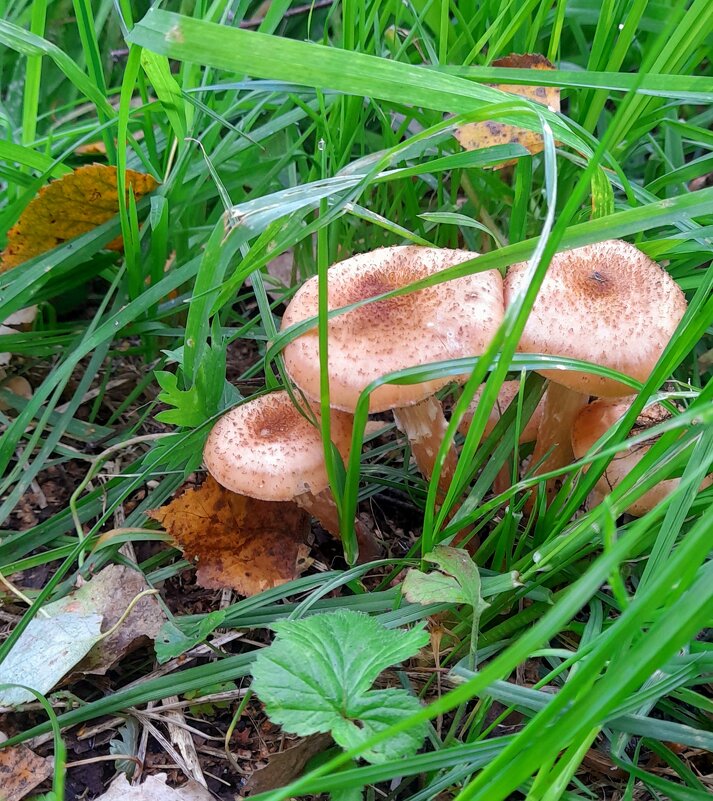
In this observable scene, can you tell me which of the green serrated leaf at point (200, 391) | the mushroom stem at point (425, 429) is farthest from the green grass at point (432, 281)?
the mushroom stem at point (425, 429)

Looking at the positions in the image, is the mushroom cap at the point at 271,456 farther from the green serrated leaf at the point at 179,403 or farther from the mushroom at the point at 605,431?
the mushroom at the point at 605,431

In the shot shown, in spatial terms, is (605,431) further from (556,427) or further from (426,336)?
(426,336)

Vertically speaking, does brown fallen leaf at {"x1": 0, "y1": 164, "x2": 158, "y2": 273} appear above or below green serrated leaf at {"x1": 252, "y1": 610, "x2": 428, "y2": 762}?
above

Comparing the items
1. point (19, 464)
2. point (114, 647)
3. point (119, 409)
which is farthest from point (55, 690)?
point (119, 409)

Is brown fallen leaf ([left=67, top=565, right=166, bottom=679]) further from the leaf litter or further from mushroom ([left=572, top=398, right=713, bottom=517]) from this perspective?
mushroom ([left=572, top=398, right=713, bottom=517])

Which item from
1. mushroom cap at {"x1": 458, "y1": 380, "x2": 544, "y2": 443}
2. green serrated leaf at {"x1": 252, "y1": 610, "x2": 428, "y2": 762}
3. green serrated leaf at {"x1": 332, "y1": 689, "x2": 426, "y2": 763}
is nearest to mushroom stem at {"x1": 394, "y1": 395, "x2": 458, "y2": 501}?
mushroom cap at {"x1": 458, "y1": 380, "x2": 544, "y2": 443}

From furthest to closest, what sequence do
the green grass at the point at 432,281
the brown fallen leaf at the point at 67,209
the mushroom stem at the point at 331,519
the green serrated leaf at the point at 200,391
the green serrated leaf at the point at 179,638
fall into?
the brown fallen leaf at the point at 67,209
the mushroom stem at the point at 331,519
the green serrated leaf at the point at 200,391
the green serrated leaf at the point at 179,638
the green grass at the point at 432,281

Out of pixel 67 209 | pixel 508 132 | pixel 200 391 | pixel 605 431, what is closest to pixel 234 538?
pixel 200 391
